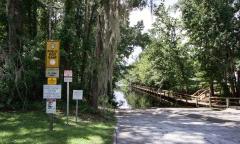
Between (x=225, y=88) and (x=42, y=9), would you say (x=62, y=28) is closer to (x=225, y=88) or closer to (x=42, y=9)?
(x=42, y=9)

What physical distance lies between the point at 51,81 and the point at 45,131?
1.61 metres

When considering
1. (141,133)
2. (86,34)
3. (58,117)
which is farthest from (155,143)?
(86,34)

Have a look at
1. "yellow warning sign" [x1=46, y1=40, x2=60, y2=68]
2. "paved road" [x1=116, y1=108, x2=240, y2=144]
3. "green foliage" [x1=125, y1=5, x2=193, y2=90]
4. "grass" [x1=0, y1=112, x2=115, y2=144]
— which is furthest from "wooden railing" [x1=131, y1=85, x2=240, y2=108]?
"yellow warning sign" [x1=46, y1=40, x2=60, y2=68]

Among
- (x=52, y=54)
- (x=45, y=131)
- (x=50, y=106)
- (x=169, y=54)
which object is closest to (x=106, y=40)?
(x=52, y=54)

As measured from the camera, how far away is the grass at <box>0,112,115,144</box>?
11.4 metres

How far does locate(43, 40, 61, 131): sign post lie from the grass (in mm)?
767

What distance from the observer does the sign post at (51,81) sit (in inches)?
509

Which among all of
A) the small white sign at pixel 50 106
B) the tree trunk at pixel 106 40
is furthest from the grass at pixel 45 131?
the tree trunk at pixel 106 40

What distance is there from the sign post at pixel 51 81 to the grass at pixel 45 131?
77cm

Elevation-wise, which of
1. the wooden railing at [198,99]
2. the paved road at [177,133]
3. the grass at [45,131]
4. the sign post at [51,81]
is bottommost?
the paved road at [177,133]

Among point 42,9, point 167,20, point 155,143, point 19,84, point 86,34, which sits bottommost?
point 155,143

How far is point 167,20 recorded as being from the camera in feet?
159

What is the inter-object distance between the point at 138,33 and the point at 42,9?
1202 centimetres

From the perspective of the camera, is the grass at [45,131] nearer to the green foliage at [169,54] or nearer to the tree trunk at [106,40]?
the tree trunk at [106,40]
